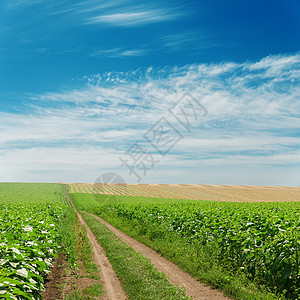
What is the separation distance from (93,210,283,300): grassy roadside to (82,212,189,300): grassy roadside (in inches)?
54.2

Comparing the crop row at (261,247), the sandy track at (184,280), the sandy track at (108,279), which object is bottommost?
the sandy track at (108,279)

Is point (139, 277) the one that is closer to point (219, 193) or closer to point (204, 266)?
point (204, 266)

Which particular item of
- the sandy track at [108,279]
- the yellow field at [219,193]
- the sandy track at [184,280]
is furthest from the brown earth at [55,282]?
the yellow field at [219,193]

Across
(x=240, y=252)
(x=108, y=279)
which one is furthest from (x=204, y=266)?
(x=108, y=279)

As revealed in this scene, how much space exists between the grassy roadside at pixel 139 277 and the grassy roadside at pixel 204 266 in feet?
4.52

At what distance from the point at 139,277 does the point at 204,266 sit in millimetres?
2788

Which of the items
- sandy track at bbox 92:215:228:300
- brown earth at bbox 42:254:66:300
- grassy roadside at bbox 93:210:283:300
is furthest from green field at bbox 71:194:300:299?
brown earth at bbox 42:254:66:300

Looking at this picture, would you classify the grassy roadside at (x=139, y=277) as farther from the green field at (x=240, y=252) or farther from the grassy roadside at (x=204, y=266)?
the green field at (x=240, y=252)

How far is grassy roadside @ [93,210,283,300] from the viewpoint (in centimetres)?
816

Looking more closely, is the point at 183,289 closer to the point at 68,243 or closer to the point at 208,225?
the point at 208,225

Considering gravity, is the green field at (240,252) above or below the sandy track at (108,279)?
above

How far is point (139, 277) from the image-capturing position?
9.52m

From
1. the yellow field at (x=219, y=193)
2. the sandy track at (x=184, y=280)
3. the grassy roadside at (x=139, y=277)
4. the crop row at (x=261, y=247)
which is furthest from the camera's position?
the yellow field at (x=219, y=193)

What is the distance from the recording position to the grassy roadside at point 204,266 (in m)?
8.16
